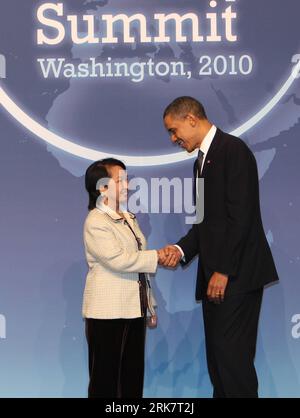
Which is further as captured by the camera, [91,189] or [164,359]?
[164,359]

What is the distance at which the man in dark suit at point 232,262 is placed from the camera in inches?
122

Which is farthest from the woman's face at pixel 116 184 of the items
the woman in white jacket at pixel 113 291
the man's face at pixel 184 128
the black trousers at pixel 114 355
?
the black trousers at pixel 114 355

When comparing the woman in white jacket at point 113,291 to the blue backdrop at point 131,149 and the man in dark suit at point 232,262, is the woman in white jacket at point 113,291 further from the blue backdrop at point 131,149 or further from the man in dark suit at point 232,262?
the blue backdrop at point 131,149

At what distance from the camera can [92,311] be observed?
3254mm

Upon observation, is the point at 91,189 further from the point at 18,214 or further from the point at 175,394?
the point at 175,394

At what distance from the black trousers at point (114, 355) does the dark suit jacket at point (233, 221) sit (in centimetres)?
46

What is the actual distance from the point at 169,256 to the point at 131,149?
0.78 metres

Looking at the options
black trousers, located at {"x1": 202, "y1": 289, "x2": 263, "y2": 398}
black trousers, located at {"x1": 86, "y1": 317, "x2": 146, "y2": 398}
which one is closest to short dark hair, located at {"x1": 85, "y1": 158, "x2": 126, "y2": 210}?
black trousers, located at {"x1": 86, "y1": 317, "x2": 146, "y2": 398}

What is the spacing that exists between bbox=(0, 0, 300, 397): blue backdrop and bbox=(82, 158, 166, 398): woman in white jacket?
2.11 ft

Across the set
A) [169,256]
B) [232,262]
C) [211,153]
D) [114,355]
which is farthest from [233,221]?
[114,355]

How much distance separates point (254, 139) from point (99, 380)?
1.59 metres

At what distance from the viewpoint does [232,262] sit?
310 cm

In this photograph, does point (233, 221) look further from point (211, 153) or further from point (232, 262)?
point (211, 153)
